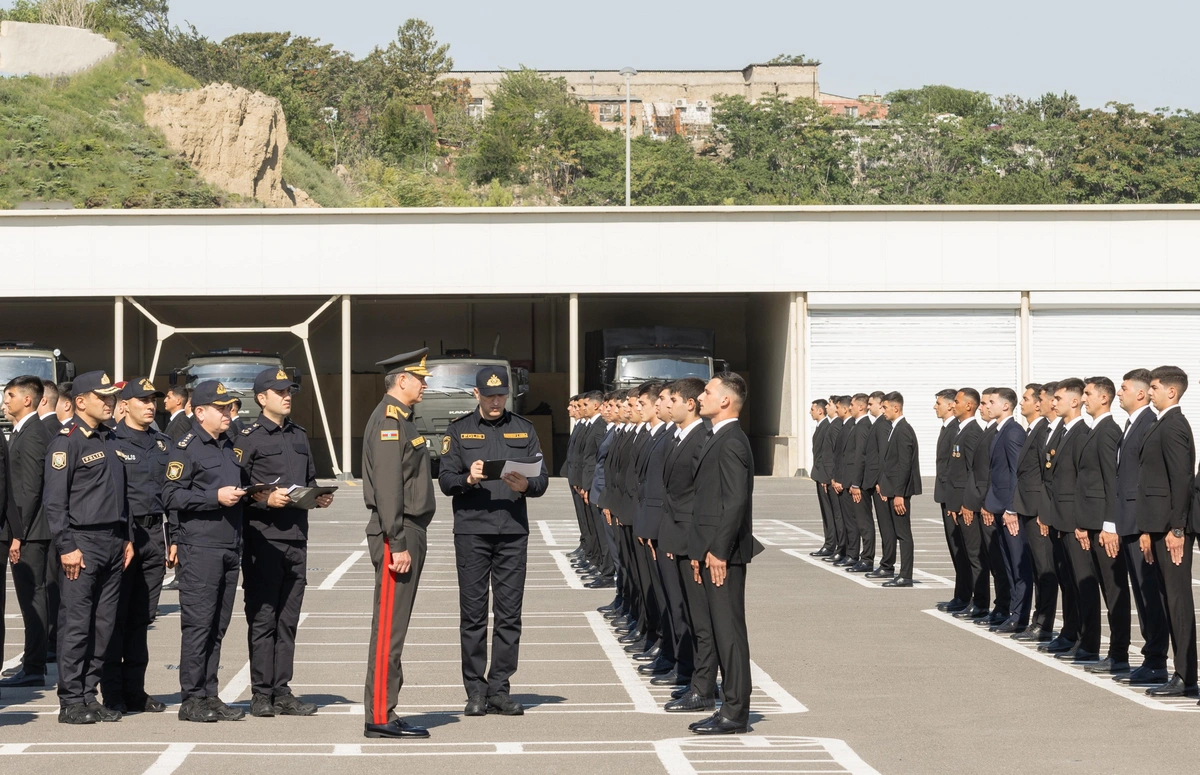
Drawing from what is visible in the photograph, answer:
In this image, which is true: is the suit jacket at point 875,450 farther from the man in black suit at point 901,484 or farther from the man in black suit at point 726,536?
the man in black suit at point 726,536

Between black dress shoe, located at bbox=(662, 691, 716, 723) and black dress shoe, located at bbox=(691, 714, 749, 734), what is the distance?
67 centimetres

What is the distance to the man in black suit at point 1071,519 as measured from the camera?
36.4ft

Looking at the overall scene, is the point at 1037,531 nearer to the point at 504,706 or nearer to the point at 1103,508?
the point at 1103,508

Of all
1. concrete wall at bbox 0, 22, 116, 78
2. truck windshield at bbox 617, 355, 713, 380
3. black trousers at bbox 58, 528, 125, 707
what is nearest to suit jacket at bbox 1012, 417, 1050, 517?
black trousers at bbox 58, 528, 125, 707

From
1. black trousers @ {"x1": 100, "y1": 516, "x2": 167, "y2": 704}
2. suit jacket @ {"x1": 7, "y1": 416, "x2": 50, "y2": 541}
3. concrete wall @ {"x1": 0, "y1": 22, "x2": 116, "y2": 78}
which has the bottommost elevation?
black trousers @ {"x1": 100, "y1": 516, "x2": 167, "y2": 704}

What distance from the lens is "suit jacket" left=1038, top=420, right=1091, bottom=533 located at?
11.2 m

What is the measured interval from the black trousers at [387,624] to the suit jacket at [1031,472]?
5633 millimetres

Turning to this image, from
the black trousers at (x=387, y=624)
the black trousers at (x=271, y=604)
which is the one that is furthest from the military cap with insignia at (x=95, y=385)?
the black trousers at (x=387, y=624)

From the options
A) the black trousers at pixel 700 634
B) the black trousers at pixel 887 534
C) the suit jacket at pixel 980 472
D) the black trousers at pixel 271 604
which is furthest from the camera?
the black trousers at pixel 887 534

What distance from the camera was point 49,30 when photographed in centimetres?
7638

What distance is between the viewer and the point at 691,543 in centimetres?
900

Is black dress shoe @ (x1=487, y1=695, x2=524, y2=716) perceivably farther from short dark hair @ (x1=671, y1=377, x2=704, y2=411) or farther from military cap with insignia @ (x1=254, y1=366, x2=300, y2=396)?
military cap with insignia @ (x1=254, y1=366, x2=300, y2=396)

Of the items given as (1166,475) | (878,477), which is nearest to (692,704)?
(1166,475)

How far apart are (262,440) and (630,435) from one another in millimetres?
4182
